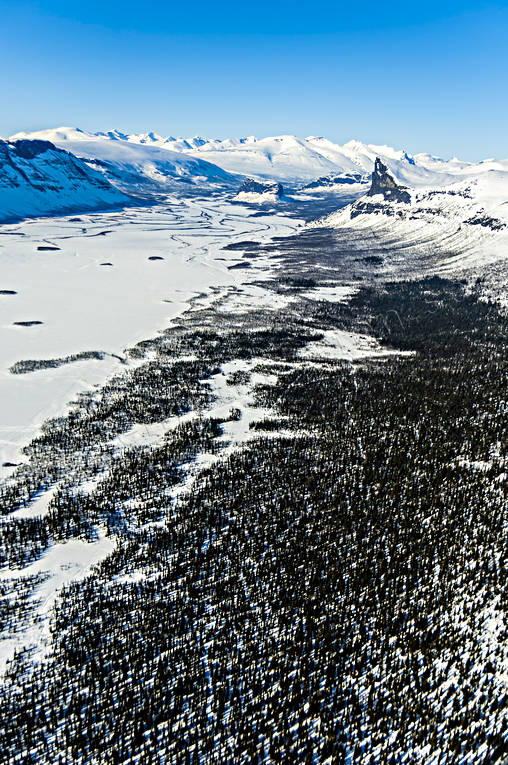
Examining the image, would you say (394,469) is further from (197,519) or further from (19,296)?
(19,296)

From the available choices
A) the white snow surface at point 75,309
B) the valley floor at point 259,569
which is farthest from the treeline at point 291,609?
the white snow surface at point 75,309

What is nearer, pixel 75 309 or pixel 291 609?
pixel 291 609

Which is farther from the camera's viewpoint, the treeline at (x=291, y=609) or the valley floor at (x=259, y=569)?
the valley floor at (x=259, y=569)

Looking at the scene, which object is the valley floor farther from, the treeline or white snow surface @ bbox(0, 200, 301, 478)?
white snow surface @ bbox(0, 200, 301, 478)

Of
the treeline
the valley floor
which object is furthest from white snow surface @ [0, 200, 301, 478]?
the treeline

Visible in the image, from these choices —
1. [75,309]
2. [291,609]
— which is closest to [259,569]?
[291,609]

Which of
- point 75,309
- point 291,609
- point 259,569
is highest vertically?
point 75,309

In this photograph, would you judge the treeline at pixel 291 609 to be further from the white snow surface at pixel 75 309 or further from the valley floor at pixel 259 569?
the white snow surface at pixel 75 309

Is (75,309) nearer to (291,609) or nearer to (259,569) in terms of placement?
(259,569)

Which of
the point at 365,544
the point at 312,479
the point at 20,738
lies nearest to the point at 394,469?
the point at 312,479
